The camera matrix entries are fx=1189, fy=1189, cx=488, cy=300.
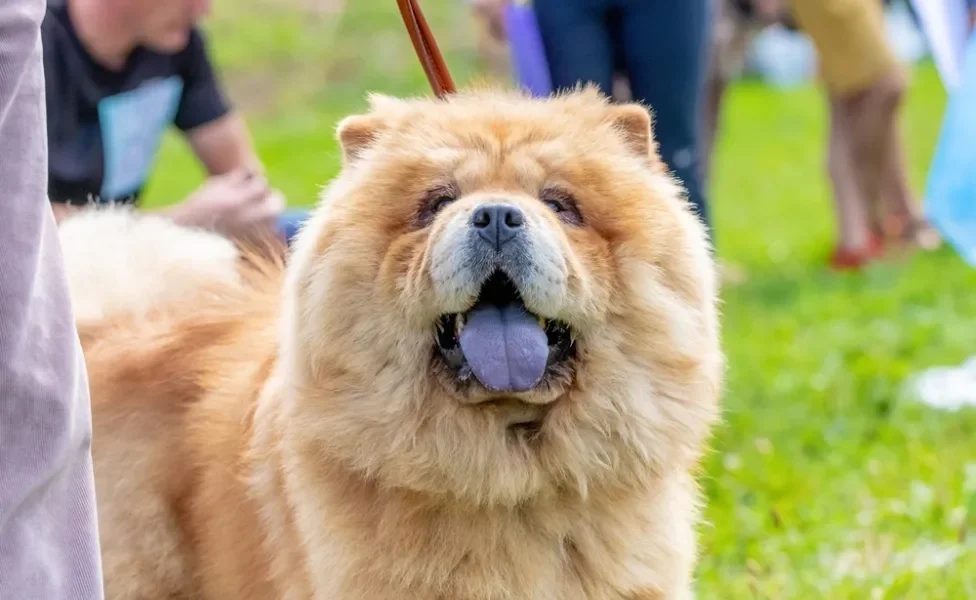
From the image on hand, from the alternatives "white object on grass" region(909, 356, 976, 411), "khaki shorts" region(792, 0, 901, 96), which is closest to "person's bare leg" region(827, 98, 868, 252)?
"khaki shorts" region(792, 0, 901, 96)

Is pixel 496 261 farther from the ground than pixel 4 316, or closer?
farther from the ground

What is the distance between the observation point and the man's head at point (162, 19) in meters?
3.73

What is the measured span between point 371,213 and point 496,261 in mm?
328

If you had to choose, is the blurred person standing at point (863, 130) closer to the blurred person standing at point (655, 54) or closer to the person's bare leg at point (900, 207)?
the person's bare leg at point (900, 207)

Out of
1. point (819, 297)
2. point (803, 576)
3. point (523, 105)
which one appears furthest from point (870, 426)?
point (523, 105)

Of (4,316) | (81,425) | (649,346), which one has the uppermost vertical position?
(649,346)

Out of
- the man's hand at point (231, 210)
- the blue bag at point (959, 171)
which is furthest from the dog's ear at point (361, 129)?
the blue bag at point (959, 171)

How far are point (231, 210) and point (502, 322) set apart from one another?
1.60 m

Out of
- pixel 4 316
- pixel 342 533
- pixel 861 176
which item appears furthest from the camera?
pixel 861 176

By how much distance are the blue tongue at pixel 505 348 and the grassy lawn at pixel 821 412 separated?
116 centimetres

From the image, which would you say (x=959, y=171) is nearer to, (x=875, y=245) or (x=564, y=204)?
(x=564, y=204)

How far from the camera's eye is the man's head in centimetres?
373

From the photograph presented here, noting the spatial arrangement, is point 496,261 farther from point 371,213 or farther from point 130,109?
point 130,109

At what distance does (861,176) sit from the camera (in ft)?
22.6
